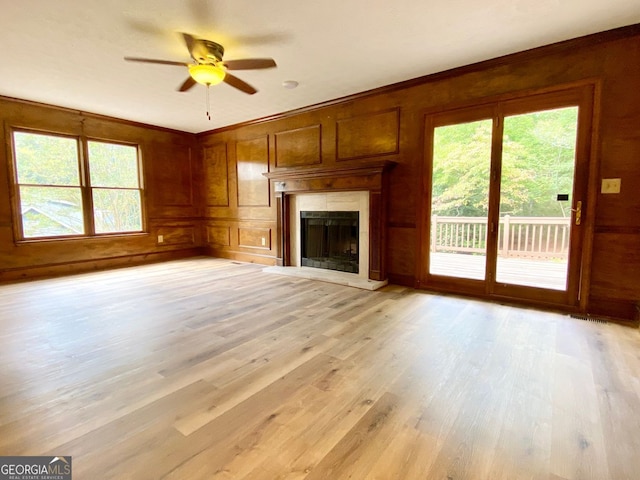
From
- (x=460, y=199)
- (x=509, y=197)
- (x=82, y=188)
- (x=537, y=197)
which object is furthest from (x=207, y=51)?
(x=82, y=188)

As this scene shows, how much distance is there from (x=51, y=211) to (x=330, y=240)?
14.7ft

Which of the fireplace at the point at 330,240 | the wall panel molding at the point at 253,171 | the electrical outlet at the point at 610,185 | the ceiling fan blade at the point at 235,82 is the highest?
the ceiling fan blade at the point at 235,82

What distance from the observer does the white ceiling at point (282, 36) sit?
239 cm

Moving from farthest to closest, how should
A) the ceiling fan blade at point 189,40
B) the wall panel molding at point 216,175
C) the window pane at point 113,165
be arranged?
1. the wall panel molding at point 216,175
2. the window pane at point 113,165
3. the ceiling fan blade at point 189,40

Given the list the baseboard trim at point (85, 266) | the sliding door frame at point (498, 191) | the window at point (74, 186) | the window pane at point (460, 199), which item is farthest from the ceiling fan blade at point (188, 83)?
the baseboard trim at point (85, 266)

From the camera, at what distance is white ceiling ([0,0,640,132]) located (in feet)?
7.84

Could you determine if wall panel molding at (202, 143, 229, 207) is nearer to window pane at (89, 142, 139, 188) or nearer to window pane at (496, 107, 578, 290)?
window pane at (89, 142, 139, 188)

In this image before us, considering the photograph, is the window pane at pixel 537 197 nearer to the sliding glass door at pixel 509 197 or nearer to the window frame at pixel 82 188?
the sliding glass door at pixel 509 197

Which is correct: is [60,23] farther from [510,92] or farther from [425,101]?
[510,92]

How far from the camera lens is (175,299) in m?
3.49

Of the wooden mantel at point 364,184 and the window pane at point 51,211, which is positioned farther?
the window pane at point 51,211

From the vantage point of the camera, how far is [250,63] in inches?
111

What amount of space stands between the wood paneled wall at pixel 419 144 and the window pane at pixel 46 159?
228 centimetres

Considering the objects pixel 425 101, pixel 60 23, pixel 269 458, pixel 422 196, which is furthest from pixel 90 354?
pixel 425 101
